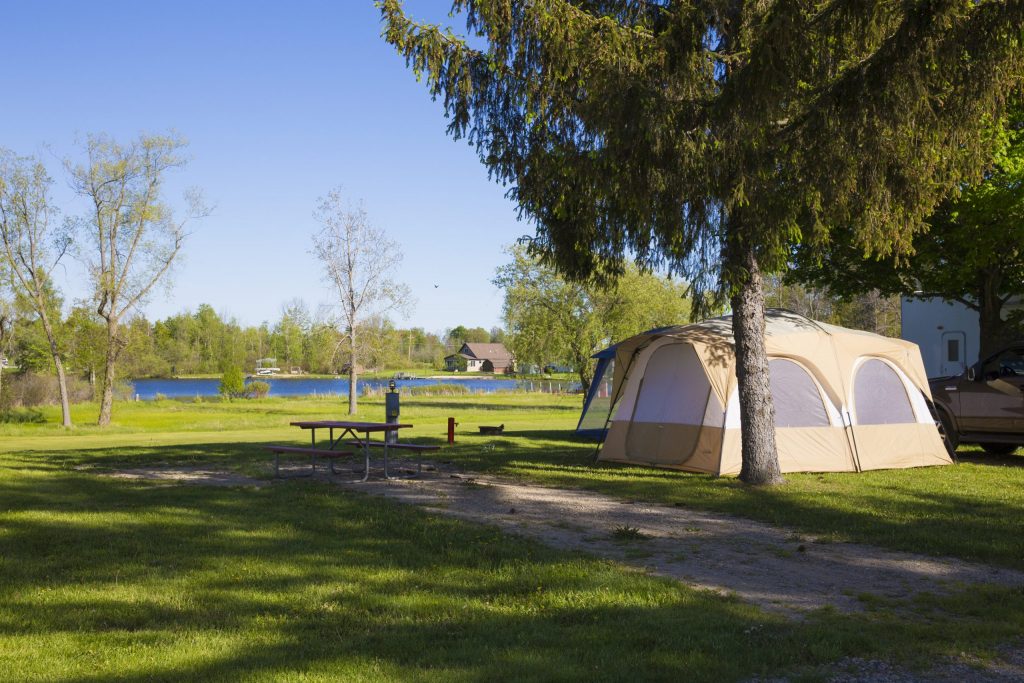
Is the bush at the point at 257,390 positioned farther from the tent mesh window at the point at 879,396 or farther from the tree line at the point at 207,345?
the tent mesh window at the point at 879,396

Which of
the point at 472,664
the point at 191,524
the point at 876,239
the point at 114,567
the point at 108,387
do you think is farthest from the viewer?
the point at 108,387

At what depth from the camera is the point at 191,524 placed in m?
9.16

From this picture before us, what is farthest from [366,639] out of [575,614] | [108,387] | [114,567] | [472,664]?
[108,387]

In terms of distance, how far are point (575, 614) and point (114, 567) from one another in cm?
380

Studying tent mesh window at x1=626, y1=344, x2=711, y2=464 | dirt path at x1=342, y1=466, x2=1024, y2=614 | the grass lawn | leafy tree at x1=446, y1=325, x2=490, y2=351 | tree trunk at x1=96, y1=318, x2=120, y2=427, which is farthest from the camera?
leafy tree at x1=446, y1=325, x2=490, y2=351

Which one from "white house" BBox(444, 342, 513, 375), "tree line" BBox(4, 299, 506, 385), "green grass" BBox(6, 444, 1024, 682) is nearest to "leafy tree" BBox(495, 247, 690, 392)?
→ "tree line" BBox(4, 299, 506, 385)

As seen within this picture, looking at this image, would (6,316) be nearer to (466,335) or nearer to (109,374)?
(109,374)

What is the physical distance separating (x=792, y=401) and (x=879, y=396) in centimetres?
168

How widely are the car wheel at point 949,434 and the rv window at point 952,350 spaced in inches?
505

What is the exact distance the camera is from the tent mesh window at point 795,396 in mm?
14125

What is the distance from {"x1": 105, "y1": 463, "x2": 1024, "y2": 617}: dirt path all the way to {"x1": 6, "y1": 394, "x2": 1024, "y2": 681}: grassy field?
0.39 metres

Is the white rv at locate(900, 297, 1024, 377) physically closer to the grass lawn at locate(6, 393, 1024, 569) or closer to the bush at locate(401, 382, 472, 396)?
the grass lawn at locate(6, 393, 1024, 569)

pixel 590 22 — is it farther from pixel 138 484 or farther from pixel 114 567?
pixel 138 484

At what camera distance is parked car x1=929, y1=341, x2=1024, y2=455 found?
1541 centimetres
